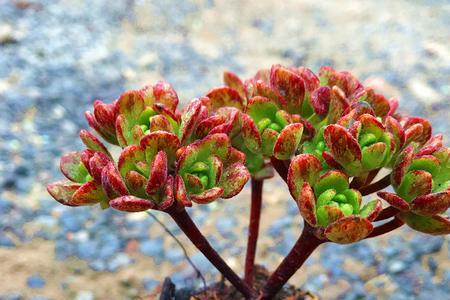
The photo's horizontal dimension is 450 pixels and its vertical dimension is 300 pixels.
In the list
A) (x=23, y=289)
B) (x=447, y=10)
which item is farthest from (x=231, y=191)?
(x=447, y=10)

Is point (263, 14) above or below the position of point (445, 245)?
above

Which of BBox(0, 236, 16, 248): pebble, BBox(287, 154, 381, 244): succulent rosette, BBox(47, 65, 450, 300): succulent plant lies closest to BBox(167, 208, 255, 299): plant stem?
BBox(47, 65, 450, 300): succulent plant

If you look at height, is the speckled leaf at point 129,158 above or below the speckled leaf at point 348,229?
above

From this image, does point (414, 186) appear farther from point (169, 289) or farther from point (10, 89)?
point (10, 89)

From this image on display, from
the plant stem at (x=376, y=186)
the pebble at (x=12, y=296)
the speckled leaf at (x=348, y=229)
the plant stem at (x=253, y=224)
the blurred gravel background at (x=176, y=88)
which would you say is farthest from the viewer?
the blurred gravel background at (x=176, y=88)

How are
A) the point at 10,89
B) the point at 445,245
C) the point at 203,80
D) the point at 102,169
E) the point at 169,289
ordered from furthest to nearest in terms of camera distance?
the point at 203,80, the point at 10,89, the point at 445,245, the point at 169,289, the point at 102,169

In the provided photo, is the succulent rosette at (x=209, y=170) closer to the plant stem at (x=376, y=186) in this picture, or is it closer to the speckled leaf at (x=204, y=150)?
the speckled leaf at (x=204, y=150)

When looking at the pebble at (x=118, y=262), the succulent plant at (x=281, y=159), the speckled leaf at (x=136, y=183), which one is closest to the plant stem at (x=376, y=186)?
the succulent plant at (x=281, y=159)

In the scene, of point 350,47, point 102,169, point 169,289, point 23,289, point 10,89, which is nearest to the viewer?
point 102,169

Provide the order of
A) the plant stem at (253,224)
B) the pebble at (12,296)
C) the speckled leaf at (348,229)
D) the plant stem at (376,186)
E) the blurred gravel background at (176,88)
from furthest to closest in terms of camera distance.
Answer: the blurred gravel background at (176,88)
the pebble at (12,296)
the plant stem at (253,224)
the plant stem at (376,186)
the speckled leaf at (348,229)
